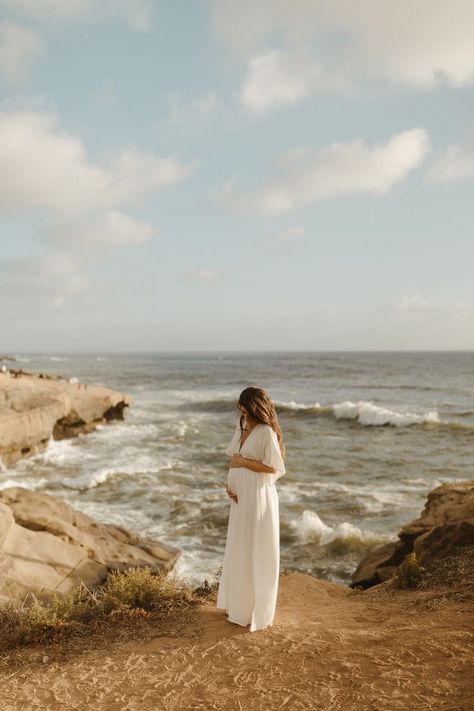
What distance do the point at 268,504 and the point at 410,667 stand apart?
184 centimetres

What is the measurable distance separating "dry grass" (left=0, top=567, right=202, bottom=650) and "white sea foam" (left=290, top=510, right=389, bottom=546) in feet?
18.4

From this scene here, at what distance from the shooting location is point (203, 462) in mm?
19094

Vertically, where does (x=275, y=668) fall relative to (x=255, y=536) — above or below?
below

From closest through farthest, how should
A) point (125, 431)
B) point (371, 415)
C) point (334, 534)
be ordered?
point (334, 534) → point (125, 431) → point (371, 415)

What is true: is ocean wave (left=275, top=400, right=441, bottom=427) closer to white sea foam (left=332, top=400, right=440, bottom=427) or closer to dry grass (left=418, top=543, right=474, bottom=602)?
white sea foam (left=332, top=400, right=440, bottom=427)

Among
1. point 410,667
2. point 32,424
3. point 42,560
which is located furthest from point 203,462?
point 410,667

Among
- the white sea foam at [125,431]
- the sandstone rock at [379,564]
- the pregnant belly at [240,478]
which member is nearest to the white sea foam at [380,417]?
the white sea foam at [125,431]

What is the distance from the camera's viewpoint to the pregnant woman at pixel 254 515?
503cm

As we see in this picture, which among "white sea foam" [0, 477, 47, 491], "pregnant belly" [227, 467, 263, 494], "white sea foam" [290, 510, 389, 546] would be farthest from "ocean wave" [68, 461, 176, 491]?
"pregnant belly" [227, 467, 263, 494]

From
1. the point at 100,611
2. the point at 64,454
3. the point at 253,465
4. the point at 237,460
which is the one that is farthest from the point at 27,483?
the point at 253,465

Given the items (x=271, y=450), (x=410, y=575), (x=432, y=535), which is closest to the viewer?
(x=271, y=450)

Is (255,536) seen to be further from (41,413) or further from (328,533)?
(41,413)

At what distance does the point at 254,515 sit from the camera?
505 cm

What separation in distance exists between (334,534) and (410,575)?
4870 mm
